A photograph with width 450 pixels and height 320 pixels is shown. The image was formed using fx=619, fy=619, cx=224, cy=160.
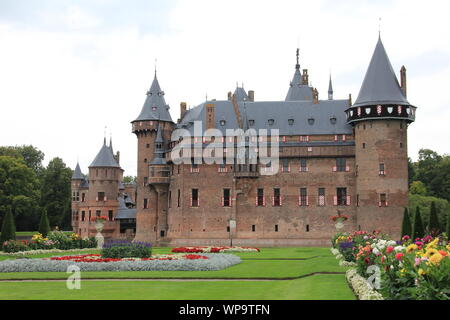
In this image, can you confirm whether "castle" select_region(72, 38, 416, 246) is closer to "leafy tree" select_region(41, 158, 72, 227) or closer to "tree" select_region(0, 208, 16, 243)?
"tree" select_region(0, 208, 16, 243)

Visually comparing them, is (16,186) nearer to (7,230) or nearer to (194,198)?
(194,198)

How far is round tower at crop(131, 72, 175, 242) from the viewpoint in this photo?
62.6 meters

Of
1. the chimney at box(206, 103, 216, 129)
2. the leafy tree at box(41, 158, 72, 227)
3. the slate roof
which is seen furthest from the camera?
the leafy tree at box(41, 158, 72, 227)

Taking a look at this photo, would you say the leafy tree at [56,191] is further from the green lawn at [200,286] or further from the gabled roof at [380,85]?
the green lawn at [200,286]

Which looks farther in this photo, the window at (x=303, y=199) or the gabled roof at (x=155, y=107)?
the gabled roof at (x=155, y=107)

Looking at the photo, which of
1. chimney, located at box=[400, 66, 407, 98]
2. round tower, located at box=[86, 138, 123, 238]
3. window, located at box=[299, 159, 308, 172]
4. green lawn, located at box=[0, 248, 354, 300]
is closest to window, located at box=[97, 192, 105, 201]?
round tower, located at box=[86, 138, 123, 238]

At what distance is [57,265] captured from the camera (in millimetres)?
28094

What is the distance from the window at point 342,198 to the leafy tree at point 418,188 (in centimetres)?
2360

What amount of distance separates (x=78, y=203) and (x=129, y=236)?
10.3 metres

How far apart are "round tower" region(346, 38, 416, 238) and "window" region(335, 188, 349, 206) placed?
2502mm

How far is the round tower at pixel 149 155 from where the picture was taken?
62.6m

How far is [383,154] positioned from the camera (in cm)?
5403

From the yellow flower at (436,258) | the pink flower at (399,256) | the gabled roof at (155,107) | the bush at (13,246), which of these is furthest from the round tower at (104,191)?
the yellow flower at (436,258)
